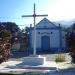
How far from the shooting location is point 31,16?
22.6 meters

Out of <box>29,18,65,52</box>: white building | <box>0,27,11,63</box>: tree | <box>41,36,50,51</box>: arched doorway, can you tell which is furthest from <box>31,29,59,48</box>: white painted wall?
<box>0,27,11,63</box>: tree

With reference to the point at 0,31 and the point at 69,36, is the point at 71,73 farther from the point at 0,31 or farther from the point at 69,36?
the point at 0,31

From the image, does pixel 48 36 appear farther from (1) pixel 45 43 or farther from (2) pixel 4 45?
(2) pixel 4 45

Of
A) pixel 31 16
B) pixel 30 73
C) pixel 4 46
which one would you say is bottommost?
pixel 30 73

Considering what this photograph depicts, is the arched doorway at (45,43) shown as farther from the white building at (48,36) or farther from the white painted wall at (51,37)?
the white painted wall at (51,37)

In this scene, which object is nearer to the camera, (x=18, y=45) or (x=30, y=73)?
(x=30, y=73)

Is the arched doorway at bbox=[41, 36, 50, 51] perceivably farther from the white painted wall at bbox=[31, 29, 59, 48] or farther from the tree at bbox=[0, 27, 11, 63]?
the tree at bbox=[0, 27, 11, 63]

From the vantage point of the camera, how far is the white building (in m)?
46.8

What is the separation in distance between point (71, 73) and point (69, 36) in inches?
113

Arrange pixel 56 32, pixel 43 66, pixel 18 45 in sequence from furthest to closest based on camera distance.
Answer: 1. pixel 18 45
2. pixel 56 32
3. pixel 43 66

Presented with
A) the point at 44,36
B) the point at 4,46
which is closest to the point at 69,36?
the point at 4,46

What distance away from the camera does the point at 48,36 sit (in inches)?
1847

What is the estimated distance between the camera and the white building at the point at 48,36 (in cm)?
4675

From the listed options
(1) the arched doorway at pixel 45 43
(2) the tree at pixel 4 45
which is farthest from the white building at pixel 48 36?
(2) the tree at pixel 4 45
